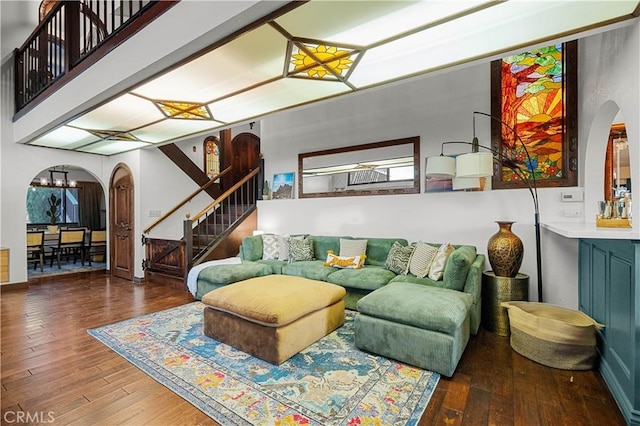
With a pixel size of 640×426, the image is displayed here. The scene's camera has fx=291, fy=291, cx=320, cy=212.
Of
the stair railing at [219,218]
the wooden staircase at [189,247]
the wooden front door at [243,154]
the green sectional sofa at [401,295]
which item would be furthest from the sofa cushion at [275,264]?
the wooden front door at [243,154]

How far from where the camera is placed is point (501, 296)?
2.94m

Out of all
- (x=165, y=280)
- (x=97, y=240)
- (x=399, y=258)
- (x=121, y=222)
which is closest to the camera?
(x=399, y=258)

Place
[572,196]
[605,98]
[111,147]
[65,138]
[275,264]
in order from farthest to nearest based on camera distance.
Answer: [111,147] < [65,138] < [275,264] < [572,196] < [605,98]

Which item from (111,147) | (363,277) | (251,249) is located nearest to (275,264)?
(251,249)

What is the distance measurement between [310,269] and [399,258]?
1.19 m

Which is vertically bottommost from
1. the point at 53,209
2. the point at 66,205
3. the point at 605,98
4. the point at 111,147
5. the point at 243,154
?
the point at 53,209

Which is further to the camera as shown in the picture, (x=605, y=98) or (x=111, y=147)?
(x=111, y=147)

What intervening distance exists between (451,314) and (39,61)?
7.18 meters

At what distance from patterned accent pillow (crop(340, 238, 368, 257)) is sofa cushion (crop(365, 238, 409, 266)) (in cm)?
9

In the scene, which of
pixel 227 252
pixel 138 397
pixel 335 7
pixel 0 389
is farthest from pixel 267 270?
pixel 335 7

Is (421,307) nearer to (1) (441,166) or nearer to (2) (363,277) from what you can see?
(2) (363,277)

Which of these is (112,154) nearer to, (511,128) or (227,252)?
(227,252)

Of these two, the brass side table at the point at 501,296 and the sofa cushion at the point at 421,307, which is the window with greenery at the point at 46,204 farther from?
the brass side table at the point at 501,296

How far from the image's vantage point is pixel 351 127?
468 centimetres
